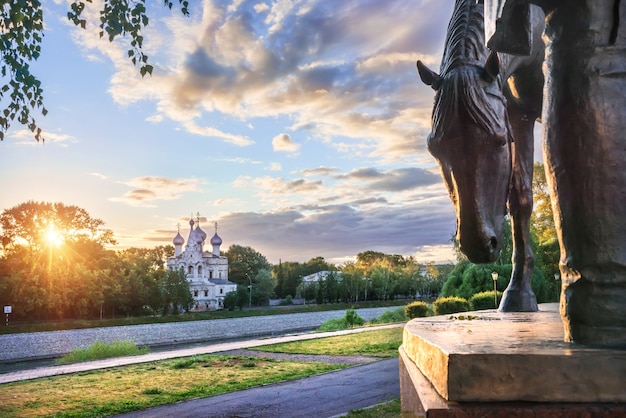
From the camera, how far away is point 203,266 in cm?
→ 8988

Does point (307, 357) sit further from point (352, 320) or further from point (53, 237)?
point (53, 237)

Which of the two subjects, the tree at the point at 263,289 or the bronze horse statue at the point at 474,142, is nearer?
the bronze horse statue at the point at 474,142

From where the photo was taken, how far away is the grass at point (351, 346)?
1518 cm

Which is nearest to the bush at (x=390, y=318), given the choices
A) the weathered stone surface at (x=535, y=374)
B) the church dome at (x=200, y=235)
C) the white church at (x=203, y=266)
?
the weathered stone surface at (x=535, y=374)

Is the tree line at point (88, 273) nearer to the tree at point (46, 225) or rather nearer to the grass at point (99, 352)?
the tree at point (46, 225)

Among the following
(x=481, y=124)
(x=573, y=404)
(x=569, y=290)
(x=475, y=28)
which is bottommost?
(x=573, y=404)

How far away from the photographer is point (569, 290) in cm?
111

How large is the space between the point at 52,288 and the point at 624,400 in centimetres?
4689

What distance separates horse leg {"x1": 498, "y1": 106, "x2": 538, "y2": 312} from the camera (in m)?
2.59

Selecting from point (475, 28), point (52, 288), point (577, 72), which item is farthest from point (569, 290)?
point (52, 288)

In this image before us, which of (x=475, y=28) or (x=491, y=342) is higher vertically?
(x=475, y=28)

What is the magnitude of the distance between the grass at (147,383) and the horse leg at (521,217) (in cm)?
743

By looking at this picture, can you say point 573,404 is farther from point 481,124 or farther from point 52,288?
point 52,288

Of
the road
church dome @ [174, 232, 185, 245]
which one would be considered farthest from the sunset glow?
the road
